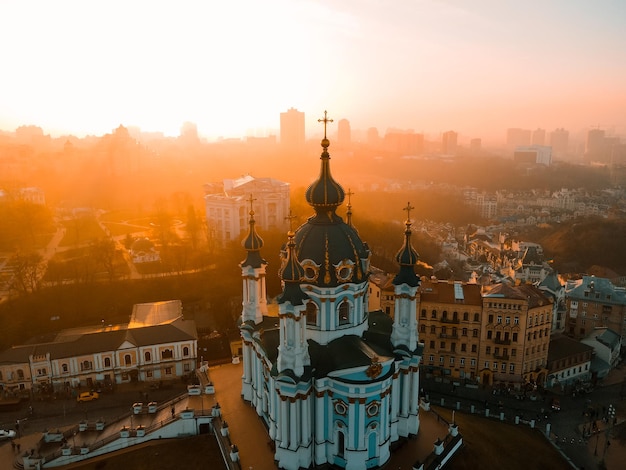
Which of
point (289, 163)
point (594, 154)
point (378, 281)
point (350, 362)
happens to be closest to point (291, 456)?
point (350, 362)

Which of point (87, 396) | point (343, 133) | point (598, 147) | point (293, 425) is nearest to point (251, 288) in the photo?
point (293, 425)

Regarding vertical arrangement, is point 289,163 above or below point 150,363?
above

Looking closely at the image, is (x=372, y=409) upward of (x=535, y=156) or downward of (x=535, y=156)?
downward

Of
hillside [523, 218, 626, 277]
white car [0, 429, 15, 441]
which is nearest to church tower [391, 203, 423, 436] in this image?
white car [0, 429, 15, 441]

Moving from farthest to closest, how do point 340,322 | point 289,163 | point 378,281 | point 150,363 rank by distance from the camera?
point 289,163
point 378,281
point 150,363
point 340,322

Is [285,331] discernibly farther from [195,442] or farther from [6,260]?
[6,260]

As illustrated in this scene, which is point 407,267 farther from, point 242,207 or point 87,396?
point 242,207

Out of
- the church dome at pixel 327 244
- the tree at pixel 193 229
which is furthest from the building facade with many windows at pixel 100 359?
the tree at pixel 193 229

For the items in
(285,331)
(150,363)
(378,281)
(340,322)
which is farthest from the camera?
(378,281)
